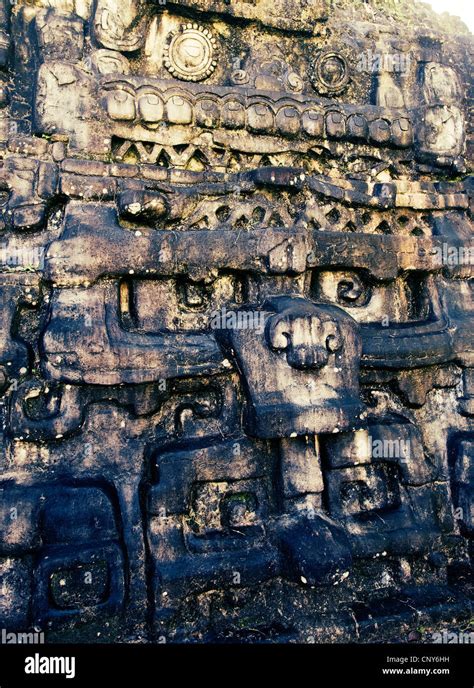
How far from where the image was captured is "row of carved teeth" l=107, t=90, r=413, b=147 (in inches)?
147

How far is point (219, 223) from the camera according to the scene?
12.1 ft

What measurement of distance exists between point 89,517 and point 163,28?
3624mm

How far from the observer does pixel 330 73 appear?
14.9 feet

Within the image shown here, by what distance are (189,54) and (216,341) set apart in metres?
2.35

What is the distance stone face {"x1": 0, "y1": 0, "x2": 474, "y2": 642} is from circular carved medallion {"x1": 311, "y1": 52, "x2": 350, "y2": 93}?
0.26 metres

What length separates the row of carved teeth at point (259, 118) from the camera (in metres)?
3.73

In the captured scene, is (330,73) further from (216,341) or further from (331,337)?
(216,341)

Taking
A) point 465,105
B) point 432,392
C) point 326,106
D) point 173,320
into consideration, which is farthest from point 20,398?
point 465,105

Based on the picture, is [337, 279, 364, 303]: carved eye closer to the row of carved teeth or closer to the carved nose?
the carved nose

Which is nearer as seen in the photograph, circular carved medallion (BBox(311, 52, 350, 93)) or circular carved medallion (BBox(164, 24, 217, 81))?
circular carved medallion (BBox(164, 24, 217, 81))

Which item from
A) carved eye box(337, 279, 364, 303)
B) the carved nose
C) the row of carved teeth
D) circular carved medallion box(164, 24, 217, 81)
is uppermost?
circular carved medallion box(164, 24, 217, 81)

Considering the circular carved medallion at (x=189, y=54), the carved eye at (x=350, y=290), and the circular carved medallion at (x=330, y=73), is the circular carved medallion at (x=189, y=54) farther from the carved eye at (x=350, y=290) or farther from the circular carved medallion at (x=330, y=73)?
the carved eye at (x=350, y=290)

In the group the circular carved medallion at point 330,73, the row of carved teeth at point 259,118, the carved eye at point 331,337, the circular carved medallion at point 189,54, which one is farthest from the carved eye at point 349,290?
the circular carved medallion at point 189,54

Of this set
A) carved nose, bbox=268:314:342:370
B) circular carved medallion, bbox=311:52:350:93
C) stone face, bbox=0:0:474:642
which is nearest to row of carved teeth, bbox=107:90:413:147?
stone face, bbox=0:0:474:642
